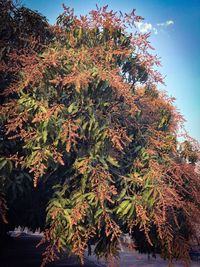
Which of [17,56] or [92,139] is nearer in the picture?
[92,139]

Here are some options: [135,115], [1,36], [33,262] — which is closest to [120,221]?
[135,115]

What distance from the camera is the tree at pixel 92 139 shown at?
6.16m

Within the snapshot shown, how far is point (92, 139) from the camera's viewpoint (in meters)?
6.81

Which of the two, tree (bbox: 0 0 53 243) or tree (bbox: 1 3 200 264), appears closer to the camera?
tree (bbox: 1 3 200 264)

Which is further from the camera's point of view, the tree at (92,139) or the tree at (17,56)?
the tree at (17,56)

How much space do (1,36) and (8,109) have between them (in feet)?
7.90

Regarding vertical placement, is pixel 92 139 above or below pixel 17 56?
below

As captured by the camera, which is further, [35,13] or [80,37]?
[35,13]

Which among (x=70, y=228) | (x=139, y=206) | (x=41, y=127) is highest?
(x=41, y=127)

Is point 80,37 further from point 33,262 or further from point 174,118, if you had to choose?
point 33,262

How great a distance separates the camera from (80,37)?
7.86 m

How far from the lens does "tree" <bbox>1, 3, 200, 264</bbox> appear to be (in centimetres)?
616

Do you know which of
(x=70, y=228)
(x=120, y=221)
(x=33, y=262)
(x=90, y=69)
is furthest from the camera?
(x=33, y=262)

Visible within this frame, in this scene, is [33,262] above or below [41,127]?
below
